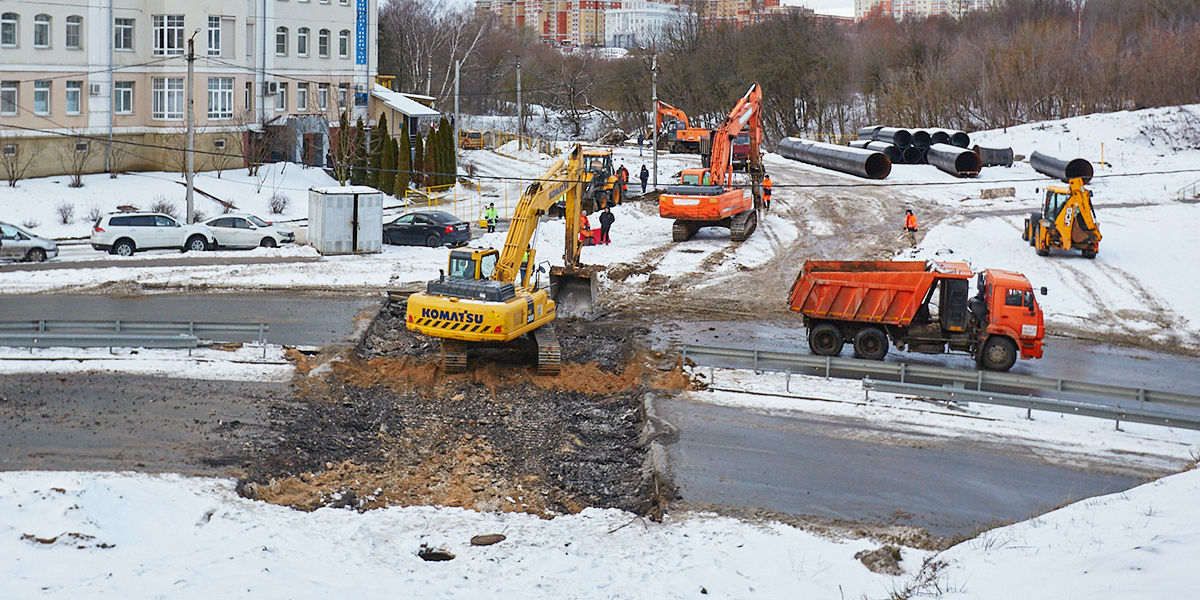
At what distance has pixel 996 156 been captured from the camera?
157 ft

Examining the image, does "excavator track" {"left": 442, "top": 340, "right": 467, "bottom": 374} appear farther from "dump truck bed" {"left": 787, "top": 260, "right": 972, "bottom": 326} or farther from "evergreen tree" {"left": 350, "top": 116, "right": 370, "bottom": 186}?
"evergreen tree" {"left": 350, "top": 116, "right": 370, "bottom": 186}

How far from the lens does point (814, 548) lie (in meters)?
12.7

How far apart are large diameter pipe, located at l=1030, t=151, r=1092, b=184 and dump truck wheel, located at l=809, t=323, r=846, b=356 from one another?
24173 mm

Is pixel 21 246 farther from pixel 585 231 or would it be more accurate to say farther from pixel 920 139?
pixel 920 139

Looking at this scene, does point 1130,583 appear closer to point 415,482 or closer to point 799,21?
point 415,482

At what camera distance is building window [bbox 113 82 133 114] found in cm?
4497

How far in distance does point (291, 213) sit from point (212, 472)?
30565mm

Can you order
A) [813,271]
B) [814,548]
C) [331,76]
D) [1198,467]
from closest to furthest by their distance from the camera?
[814,548] → [1198,467] → [813,271] → [331,76]

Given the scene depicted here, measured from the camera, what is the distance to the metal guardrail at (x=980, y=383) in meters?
17.8

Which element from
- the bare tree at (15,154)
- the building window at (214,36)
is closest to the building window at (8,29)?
the bare tree at (15,154)

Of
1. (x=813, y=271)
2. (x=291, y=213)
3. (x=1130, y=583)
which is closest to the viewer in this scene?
(x=1130, y=583)

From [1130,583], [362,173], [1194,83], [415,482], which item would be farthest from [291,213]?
[1194,83]

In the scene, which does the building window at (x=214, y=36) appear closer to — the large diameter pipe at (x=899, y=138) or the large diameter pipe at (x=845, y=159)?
the large diameter pipe at (x=845, y=159)

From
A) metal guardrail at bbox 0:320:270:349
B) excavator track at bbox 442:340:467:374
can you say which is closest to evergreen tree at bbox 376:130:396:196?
metal guardrail at bbox 0:320:270:349
